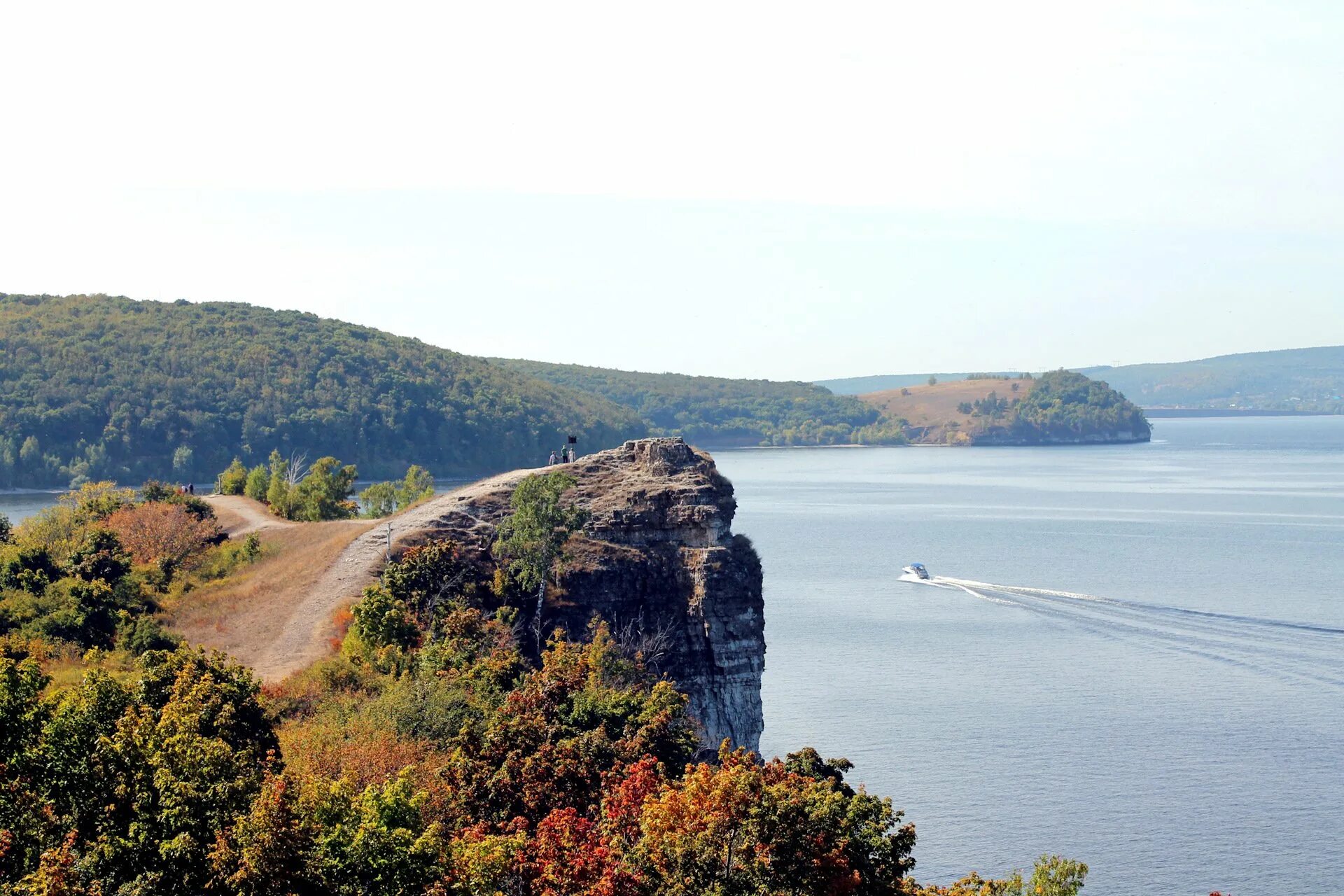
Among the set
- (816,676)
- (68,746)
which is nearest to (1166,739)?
(816,676)

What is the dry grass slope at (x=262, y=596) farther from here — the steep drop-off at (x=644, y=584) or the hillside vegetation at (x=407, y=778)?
the hillside vegetation at (x=407, y=778)

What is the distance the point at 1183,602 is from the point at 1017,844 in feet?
161

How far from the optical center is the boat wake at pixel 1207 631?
75.5m

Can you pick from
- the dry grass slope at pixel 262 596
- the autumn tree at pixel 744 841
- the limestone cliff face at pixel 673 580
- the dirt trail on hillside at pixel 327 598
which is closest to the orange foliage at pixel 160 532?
the dry grass slope at pixel 262 596

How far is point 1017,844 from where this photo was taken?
49844mm

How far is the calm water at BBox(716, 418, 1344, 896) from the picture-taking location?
50344mm

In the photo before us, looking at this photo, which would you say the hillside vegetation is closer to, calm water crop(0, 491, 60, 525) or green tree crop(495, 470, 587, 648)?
green tree crop(495, 470, 587, 648)

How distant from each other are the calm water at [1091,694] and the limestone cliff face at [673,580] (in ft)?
25.4

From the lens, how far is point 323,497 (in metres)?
81.8

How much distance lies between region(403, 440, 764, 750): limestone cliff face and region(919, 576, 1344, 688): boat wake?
33397 millimetres

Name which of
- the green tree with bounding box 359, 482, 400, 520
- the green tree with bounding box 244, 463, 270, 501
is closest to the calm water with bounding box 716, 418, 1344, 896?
the green tree with bounding box 359, 482, 400, 520

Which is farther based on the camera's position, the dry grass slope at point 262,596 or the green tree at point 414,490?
the green tree at point 414,490

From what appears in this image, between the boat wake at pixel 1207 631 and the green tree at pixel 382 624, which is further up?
the green tree at pixel 382 624

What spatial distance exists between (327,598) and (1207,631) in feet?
176
